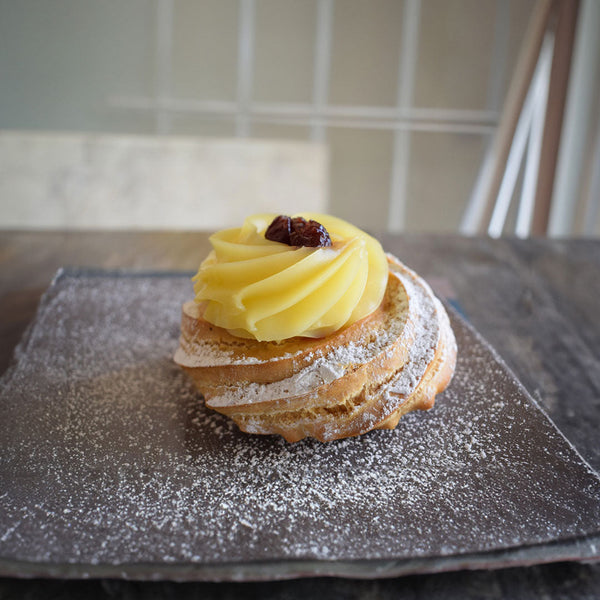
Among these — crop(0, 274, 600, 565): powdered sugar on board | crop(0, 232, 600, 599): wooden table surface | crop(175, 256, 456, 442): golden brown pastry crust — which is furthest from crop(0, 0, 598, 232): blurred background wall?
crop(175, 256, 456, 442): golden brown pastry crust

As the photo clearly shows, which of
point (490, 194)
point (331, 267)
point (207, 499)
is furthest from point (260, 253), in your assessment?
point (490, 194)

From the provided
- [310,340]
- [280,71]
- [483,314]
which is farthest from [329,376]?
[280,71]

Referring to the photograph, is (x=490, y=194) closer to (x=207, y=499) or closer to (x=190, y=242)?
(x=190, y=242)

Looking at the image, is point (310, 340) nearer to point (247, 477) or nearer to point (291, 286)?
point (291, 286)

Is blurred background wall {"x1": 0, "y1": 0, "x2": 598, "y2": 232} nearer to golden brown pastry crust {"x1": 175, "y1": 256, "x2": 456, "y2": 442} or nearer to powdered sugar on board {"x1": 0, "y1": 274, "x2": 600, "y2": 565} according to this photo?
powdered sugar on board {"x1": 0, "y1": 274, "x2": 600, "y2": 565}

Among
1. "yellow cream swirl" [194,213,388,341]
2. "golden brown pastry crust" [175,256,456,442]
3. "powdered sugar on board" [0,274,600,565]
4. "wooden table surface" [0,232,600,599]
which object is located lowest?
"wooden table surface" [0,232,600,599]

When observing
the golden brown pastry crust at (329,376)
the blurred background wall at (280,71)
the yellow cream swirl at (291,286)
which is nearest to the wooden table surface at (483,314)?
the golden brown pastry crust at (329,376)
